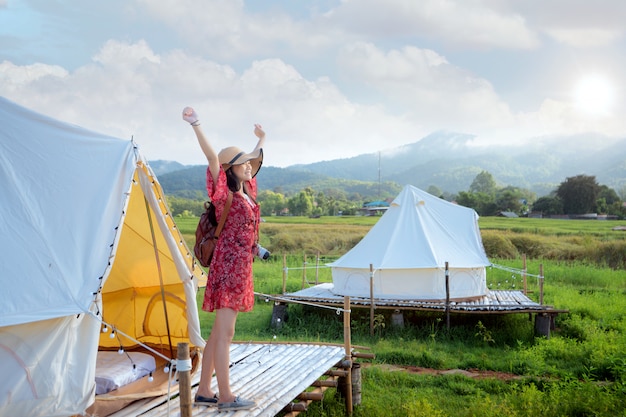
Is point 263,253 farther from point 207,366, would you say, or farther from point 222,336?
point 207,366

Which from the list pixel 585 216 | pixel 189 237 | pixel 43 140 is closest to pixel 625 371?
pixel 43 140

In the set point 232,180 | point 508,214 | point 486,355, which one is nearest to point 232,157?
point 232,180

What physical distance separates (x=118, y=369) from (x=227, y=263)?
1.51 metres

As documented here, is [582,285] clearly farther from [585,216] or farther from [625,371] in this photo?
[585,216]

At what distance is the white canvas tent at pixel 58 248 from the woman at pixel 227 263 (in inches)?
24.5

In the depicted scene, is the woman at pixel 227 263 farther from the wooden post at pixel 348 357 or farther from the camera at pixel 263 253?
the wooden post at pixel 348 357

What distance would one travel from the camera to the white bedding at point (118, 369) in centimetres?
489

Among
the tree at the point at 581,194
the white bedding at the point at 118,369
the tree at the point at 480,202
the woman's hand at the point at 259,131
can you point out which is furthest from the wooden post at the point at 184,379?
the tree at the point at 480,202

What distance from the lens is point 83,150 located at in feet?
15.4

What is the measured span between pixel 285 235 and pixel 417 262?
1927 cm

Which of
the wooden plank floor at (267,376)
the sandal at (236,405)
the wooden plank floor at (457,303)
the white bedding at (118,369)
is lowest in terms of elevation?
the wooden plank floor at (457,303)

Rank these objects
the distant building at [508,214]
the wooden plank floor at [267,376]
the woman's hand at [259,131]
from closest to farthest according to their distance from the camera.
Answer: the wooden plank floor at [267,376], the woman's hand at [259,131], the distant building at [508,214]

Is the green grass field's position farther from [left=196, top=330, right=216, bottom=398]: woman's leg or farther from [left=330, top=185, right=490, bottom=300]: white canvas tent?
[left=196, top=330, right=216, bottom=398]: woman's leg

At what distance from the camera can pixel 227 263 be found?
4371mm
